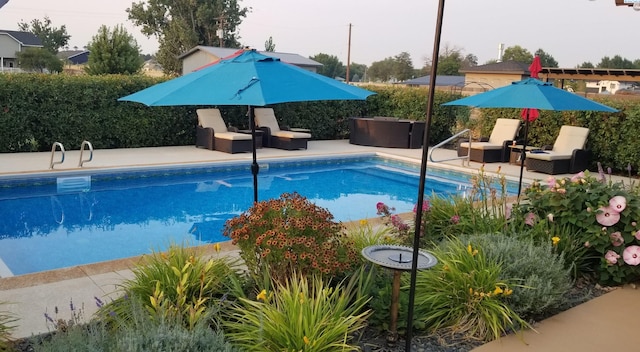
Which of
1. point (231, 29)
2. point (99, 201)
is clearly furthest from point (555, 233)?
point (231, 29)

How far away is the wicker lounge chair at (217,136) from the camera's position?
11.7 m

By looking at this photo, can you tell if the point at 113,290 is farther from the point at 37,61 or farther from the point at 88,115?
the point at 37,61

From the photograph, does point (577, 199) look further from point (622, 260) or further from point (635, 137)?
point (635, 137)

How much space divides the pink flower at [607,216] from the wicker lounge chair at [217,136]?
8.55 m

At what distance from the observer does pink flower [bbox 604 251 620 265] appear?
4180mm

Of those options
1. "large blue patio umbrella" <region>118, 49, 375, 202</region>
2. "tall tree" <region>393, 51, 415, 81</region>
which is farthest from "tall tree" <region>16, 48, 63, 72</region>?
"tall tree" <region>393, 51, 415, 81</region>

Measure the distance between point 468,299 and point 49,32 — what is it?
70479 mm

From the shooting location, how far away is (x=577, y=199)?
452 centimetres

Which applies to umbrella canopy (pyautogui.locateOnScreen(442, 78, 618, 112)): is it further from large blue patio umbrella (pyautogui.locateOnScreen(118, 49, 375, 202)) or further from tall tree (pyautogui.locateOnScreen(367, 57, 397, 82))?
tall tree (pyautogui.locateOnScreen(367, 57, 397, 82))

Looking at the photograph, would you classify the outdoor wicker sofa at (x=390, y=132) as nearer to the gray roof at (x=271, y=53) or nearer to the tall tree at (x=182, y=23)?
the gray roof at (x=271, y=53)

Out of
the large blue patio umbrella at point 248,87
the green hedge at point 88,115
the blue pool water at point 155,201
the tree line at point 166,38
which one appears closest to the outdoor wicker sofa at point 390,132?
the blue pool water at point 155,201

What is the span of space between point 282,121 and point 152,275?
1135 cm

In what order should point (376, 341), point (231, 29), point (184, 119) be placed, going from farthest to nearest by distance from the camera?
point (231, 29)
point (184, 119)
point (376, 341)

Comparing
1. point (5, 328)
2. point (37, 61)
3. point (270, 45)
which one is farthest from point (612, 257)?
point (270, 45)
